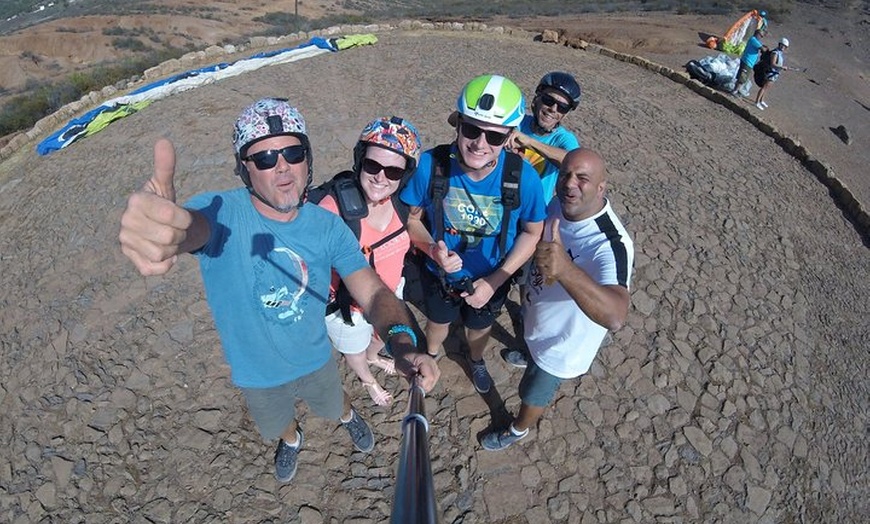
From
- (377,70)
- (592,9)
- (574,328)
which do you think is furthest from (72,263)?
(592,9)

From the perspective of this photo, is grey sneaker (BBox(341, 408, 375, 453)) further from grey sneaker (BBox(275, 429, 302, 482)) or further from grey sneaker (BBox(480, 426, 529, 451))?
grey sneaker (BBox(480, 426, 529, 451))

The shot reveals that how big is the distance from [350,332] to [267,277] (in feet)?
3.73

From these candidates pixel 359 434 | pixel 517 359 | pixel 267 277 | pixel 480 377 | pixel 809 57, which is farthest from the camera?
pixel 809 57

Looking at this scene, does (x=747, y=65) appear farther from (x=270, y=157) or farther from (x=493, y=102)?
(x=270, y=157)

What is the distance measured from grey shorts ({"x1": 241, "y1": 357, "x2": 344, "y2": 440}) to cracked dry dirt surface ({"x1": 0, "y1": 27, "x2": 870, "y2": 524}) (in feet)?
3.15

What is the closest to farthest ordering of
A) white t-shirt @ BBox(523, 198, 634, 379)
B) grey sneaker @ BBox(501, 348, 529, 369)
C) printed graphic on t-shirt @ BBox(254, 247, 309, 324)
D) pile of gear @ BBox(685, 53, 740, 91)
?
printed graphic on t-shirt @ BBox(254, 247, 309, 324) < white t-shirt @ BBox(523, 198, 634, 379) < grey sneaker @ BBox(501, 348, 529, 369) < pile of gear @ BBox(685, 53, 740, 91)

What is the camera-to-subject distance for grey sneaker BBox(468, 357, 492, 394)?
468 cm

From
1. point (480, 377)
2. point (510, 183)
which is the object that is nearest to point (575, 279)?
point (510, 183)

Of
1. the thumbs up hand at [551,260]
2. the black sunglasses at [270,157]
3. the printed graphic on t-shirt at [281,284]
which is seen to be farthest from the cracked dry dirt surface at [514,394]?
the black sunglasses at [270,157]

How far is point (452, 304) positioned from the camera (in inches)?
152

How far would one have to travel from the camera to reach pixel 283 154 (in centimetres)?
237

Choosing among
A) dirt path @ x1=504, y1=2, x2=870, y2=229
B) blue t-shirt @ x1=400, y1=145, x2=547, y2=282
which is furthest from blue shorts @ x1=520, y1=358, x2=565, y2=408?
dirt path @ x1=504, y1=2, x2=870, y2=229

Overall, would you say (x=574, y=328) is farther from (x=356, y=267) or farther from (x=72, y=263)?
(x=72, y=263)

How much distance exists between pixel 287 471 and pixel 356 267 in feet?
7.29
